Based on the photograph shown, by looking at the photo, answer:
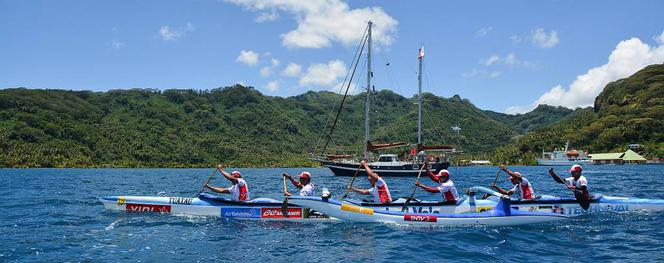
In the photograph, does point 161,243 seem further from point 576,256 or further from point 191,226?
point 576,256

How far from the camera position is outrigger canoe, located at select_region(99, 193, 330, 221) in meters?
19.6

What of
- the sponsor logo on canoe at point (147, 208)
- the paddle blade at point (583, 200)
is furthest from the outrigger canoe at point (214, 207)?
the paddle blade at point (583, 200)

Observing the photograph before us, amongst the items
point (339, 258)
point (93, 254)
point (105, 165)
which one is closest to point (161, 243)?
point (93, 254)

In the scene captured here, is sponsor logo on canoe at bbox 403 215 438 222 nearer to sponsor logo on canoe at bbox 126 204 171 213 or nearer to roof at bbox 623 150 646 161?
sponsor logo on canoe at bbox 126 204 171 213

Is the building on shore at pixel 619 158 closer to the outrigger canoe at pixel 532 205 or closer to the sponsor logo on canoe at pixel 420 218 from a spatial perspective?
the outrigger canoe at pixel 532 205

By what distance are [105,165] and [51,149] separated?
15.5 meters

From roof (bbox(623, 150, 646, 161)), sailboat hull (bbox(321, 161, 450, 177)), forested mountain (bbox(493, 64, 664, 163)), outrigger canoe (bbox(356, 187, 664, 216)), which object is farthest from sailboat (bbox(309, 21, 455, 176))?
forested mountain (bbox(493, 64, 664, 163))

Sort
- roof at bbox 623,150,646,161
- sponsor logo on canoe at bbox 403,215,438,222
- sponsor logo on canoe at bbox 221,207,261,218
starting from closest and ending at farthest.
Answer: sponsor logo on canoe at bbox 403,215,438,222, sponsor logo on canoe at bbox 221,207,261,218, roof at bbox 623,150,646,161

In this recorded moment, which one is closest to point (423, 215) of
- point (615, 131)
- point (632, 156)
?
point (632, 156)

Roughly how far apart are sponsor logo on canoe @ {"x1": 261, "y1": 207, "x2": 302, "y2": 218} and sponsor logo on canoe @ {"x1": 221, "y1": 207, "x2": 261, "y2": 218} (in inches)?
10.3

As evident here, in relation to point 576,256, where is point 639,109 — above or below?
above

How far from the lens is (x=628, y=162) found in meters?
138

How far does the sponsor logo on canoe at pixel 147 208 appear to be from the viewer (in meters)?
21.2

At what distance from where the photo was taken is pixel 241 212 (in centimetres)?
2008
